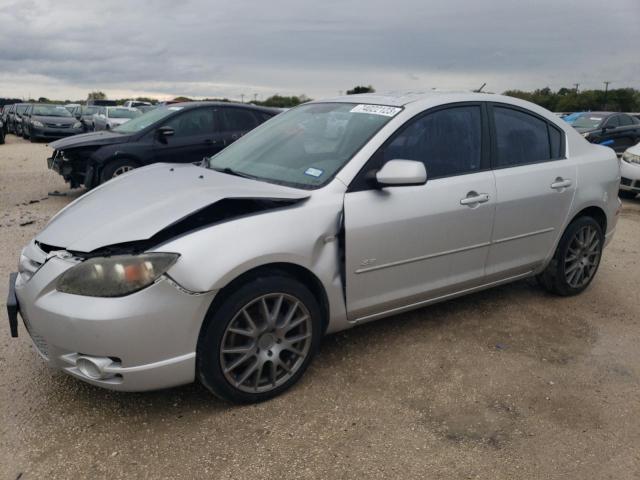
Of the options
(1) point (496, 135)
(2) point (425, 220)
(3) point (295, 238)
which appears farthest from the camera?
(1) point (496, 135)

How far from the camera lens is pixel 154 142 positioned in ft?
27.2

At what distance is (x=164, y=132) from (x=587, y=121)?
11228 mm

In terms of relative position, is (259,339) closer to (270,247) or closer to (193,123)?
(270,247)

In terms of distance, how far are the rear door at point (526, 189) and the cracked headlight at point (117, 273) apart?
2306 millimetres

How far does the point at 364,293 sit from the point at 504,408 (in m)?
0.99

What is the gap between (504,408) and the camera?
304 cm

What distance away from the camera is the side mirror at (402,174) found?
3080 mm

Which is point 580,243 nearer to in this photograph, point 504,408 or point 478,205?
point 478,205

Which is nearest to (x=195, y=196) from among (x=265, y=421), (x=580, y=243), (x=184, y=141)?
(x=265, y=421)

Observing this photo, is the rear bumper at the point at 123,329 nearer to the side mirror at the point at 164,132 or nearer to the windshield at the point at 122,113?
the side mirror at the point at 164,132

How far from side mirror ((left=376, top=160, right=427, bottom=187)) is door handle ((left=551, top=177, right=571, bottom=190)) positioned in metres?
1.53

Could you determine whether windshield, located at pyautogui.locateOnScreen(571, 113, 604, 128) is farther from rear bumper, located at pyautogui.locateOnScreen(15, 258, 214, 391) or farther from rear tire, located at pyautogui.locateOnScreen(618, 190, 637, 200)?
rear bumper, located at pyautogui.locateOnScreen(15, 258, 214, 391)

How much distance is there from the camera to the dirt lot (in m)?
2.54

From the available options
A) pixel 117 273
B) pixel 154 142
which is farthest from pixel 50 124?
pixel 117 273
